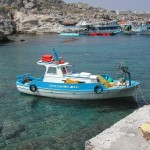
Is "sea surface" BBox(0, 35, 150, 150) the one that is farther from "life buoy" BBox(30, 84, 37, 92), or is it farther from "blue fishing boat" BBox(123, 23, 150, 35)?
"blue fishing boat" BBox(123, 23, 150, 35)

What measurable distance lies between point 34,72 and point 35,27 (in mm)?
95202

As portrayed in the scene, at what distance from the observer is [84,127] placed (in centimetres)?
2328

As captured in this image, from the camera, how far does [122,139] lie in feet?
53.0

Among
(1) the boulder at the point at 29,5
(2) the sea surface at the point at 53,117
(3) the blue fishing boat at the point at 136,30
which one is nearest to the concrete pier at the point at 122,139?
(2) the sea surface at the point at 53,117

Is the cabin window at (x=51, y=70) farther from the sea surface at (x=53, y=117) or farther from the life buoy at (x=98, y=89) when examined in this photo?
the life buoy at (x=98, y=89)

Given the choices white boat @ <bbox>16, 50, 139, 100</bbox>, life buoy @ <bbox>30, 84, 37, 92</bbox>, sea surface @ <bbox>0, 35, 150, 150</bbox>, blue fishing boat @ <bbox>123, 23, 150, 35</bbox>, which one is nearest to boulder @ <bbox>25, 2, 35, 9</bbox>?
blue fishing boat @ <bbox>123, 23, 150, 35</bbox>

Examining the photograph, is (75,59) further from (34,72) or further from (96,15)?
(96,15)

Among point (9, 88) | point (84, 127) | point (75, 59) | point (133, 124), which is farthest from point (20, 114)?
point (75, 59)

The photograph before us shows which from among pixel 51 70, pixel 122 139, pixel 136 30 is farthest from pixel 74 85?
pixel 136 30

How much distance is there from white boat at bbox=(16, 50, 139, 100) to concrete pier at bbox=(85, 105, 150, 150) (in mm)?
10622

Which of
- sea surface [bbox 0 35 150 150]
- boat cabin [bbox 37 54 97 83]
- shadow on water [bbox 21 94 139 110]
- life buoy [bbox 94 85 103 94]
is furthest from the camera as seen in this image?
boat cabin [bbox 37 54 97 83]

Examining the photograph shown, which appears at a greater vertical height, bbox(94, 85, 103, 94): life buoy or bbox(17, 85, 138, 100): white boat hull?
bbox(94, 85, 103, 94): life buoy

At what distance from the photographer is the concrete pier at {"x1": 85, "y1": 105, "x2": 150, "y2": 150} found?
50.2 feet

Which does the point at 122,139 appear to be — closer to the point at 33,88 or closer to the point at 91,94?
the point at 91,94
